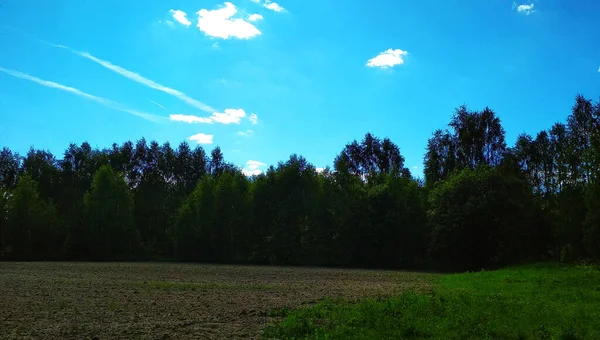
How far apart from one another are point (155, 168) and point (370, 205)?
5225 cm

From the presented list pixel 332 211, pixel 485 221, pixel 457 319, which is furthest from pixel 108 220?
pixel 457 319

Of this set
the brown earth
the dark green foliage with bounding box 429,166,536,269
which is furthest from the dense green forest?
the brown earth

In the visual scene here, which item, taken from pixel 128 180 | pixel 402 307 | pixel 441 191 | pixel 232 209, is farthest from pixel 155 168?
pixel 402 307

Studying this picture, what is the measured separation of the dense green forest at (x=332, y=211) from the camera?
5809cm

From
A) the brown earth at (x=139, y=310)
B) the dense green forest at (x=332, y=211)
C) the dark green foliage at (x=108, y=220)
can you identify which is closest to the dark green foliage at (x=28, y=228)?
the dense green forest at (x=332, y=211)

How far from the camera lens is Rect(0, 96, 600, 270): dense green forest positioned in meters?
58.1

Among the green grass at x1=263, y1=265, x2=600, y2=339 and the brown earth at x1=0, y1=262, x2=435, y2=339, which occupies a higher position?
the green grass at x1=263, y1=265, x2=600, y2=339

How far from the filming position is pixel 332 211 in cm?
7725

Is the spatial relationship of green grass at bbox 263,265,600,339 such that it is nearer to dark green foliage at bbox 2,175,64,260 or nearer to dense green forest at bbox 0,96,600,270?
dense green forest at bbox 0,96,600,270

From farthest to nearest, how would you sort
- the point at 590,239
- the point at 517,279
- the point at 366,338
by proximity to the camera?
the point at 590,239, the point at 517,279, the point at 366,338

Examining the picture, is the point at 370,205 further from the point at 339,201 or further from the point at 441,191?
the point at 441,191

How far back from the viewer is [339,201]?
7762 cm

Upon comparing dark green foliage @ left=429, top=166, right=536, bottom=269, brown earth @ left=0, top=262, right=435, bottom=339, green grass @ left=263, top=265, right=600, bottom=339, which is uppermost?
dark green foliage @ left=429, top=166, right=536, bottom=269

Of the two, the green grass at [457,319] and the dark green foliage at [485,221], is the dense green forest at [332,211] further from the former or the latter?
the green grass at [457,319]
